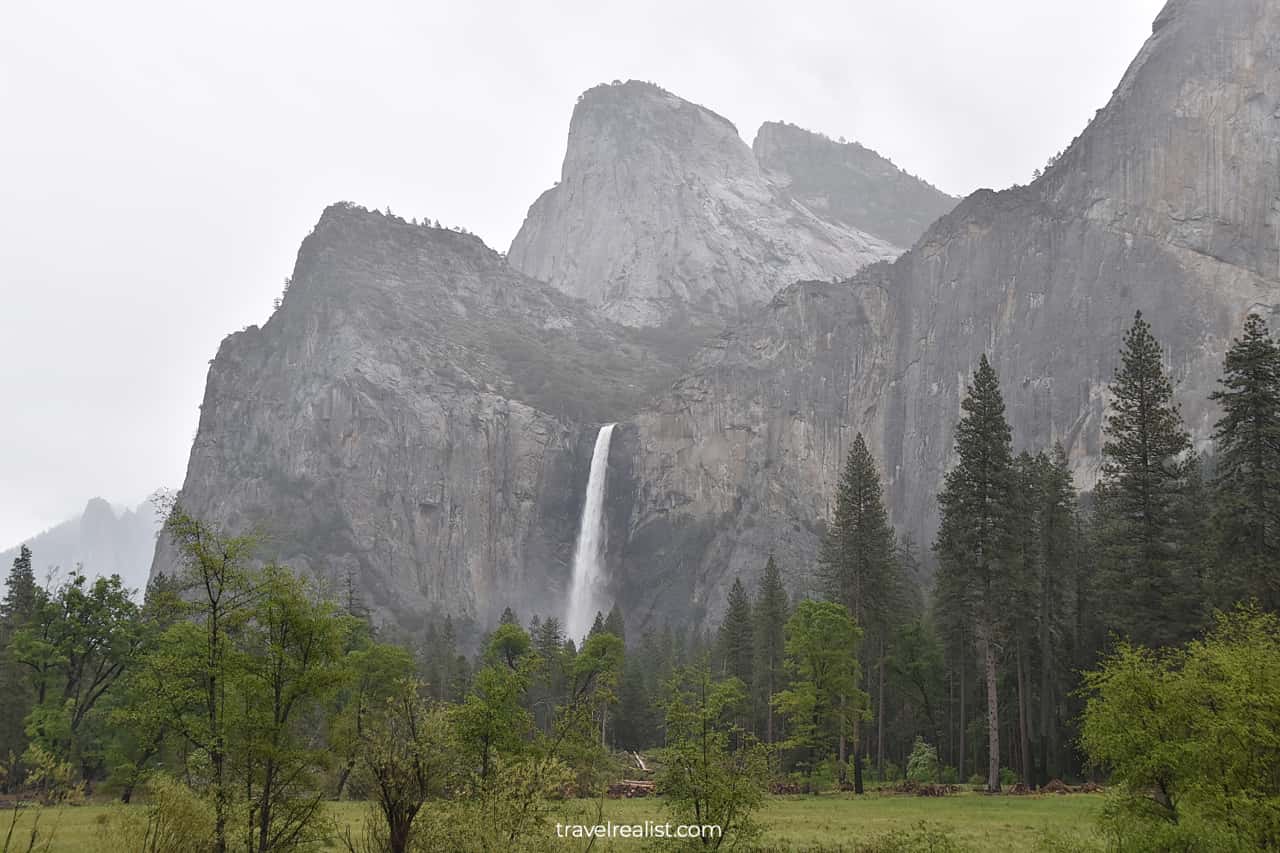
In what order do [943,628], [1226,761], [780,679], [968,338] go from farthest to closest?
1. [968,338]
2. [780,679]
3. [943,628]
4. [1226,761]

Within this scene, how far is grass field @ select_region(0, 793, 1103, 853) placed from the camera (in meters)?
22.8

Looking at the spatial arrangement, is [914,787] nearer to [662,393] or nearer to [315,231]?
[662,393]

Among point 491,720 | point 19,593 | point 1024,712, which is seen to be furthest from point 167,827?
point 19,593

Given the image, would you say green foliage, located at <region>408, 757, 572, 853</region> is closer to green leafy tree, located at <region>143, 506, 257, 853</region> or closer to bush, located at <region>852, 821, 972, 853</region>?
green leafy tree, located at <region>143, 506, 257, 853</region>

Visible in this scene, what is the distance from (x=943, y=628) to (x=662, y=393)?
99.7 metres

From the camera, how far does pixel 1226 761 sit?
17344mm

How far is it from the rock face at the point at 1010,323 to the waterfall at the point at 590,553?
3.72 metres

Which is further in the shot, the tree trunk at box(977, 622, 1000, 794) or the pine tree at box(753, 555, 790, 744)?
the pine tree at box(753, 555, 790, 744)

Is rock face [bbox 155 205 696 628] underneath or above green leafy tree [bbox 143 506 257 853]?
above

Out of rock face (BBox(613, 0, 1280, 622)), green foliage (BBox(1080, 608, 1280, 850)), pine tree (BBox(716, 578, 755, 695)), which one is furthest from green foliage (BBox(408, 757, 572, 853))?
rock face (BBox(613, 0, 1280, 622))

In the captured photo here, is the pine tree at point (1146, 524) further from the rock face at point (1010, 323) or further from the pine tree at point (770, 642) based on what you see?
the rock face at point (1010, 323)

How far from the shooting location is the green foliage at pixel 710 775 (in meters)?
18.2

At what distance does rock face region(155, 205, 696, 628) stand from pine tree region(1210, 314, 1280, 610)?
111 metres

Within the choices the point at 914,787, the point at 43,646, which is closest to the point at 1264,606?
the point at 914,787
